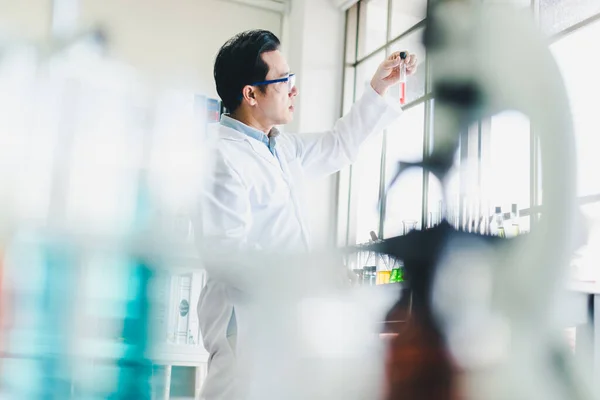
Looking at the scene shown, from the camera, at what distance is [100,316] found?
1.16 feet

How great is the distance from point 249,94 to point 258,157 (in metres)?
0.13

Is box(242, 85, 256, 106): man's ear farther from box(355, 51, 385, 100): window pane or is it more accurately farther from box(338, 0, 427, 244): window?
box(355, 51, 385, 100): window pane

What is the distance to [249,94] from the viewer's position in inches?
33.9

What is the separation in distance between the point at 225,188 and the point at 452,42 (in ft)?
0.98

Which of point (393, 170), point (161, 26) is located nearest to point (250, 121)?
point (393, 170)

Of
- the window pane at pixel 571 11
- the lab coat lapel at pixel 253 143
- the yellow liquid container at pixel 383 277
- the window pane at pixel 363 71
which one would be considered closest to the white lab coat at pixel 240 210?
the lab coat lapel at pixel 253 143

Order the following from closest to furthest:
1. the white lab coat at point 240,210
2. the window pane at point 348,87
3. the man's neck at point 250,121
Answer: the white lab coat at point 240,210 → the man's neck at point 250,121 → the window pane at point 348,87

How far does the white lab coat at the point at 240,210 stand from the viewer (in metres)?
0.54

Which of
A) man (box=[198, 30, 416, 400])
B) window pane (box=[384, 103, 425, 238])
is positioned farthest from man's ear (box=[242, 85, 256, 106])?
window pane (box=[384, 103, 425, 238])

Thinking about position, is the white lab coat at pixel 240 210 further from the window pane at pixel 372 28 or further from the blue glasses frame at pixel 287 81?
the window pane at pixel 372 28

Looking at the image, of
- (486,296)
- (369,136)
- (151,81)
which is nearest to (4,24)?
(151,81)

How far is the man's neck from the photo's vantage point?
0.89 meters

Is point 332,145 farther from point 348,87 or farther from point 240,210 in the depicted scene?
point 348,87

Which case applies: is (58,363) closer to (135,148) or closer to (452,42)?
(135,148)
